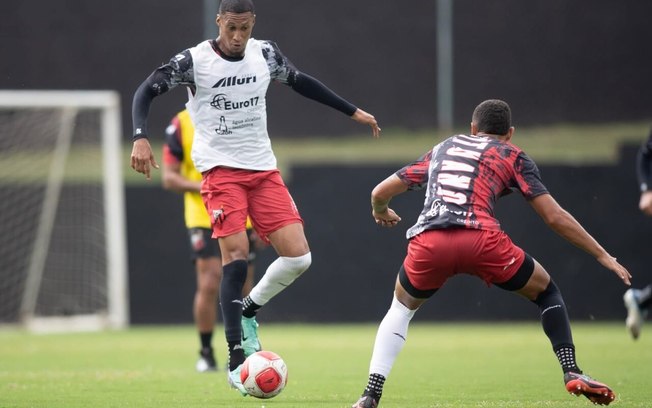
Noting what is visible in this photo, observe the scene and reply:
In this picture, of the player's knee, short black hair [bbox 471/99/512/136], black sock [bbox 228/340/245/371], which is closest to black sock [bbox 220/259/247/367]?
black sock [bbox 228/340/245/371]

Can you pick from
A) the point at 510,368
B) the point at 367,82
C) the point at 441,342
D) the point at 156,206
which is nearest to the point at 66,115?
the point at 156,206

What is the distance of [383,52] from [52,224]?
5.10 metres

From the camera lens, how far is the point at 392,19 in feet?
54.7

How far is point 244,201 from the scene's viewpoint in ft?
23.8

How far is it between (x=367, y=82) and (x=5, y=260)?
5.39 metres

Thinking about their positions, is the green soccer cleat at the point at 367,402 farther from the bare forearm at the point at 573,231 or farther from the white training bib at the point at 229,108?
the white training bib at the point at 229,108

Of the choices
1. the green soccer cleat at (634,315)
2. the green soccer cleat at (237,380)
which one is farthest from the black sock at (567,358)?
A: the green soccer cleat at (634,315)

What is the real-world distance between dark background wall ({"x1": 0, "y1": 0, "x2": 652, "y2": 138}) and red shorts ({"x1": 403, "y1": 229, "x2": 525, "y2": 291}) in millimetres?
10248

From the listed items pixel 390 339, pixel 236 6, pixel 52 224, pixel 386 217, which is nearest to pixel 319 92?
pixel 236 6

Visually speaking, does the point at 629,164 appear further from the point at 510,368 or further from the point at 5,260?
the point at 5,260

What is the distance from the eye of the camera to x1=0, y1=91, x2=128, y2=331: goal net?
1455 centimetres

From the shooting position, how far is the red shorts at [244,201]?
717cm

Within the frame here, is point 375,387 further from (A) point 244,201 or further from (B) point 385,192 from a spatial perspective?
(A) point 244,201

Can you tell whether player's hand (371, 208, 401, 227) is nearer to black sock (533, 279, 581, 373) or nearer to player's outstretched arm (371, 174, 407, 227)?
player's outstretched arm (371, 174, 407, 227)
